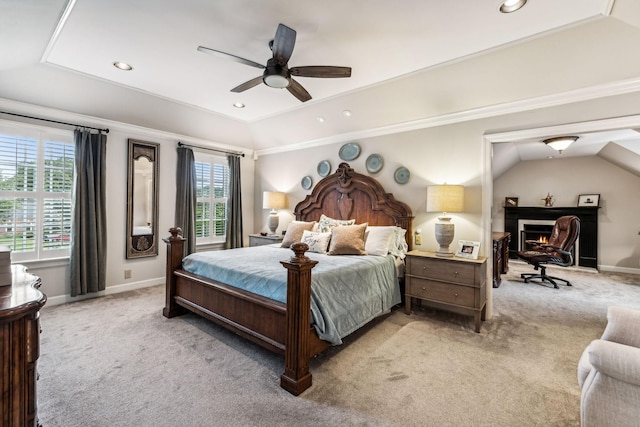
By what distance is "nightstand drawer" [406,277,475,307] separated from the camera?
3023 millimetres

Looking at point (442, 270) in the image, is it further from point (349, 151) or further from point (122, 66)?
point (122, 66)

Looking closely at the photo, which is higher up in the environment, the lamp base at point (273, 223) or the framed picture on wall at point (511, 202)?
the framed picture on wall at point (511, 202)

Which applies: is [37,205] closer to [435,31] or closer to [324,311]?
[324,311]

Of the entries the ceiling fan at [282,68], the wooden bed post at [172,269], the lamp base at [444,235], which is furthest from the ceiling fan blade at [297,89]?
the lamp base at [444,235]

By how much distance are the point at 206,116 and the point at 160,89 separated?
945 millimetres

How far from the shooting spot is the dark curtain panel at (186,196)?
15.5 ft

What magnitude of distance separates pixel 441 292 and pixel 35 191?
16.4 feet

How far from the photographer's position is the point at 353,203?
437 cm

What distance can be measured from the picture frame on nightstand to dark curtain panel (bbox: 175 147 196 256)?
4076 mm

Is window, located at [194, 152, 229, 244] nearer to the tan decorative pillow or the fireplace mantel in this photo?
the tan decorative pillow

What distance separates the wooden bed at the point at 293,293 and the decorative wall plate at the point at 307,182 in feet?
0.83

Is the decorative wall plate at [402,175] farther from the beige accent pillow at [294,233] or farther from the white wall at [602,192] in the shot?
the white wall at [602,192]

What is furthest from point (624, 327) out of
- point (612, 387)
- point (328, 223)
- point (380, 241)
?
point (328, 223)

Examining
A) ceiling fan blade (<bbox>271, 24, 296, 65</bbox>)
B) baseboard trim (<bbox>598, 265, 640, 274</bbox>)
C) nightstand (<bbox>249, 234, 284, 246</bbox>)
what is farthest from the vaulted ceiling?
baseboard trim (<bbox>598, 265, 640, 274</bbox>)
